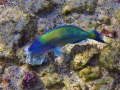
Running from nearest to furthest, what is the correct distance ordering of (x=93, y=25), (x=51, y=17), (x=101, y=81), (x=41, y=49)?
(x=41, y=49) → (x=101, y=81) → (x=93, y=25) → (x=51, y=17)

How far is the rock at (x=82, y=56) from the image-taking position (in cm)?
326

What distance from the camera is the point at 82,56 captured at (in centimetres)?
330

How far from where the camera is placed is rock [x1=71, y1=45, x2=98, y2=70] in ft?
10.7

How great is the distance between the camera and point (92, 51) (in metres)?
3.31

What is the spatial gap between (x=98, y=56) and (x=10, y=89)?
2027 millimetres

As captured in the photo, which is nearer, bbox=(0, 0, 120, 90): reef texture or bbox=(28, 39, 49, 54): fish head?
bbox=(28, 39, 49, 54): fish head

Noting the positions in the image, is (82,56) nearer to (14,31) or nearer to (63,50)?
(63,50)

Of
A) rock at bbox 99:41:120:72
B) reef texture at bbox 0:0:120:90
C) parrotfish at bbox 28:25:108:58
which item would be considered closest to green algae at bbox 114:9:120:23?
reef texture at bbox 0:0:120:90

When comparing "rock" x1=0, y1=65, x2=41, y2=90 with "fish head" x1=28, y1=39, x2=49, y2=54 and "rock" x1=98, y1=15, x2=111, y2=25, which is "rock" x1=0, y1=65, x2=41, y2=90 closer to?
"fish head" x1=28, y1=39, x2=49, y2=54

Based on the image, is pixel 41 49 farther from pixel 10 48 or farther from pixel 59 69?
pixel 10 48

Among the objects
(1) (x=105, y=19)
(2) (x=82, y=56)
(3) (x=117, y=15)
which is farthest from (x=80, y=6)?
(2) (x=82, y=56)

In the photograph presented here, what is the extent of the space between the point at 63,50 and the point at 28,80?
105cm

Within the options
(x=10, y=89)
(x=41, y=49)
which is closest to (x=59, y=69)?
(x=41, y=49)

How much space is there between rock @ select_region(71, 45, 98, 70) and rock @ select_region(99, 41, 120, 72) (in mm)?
200
